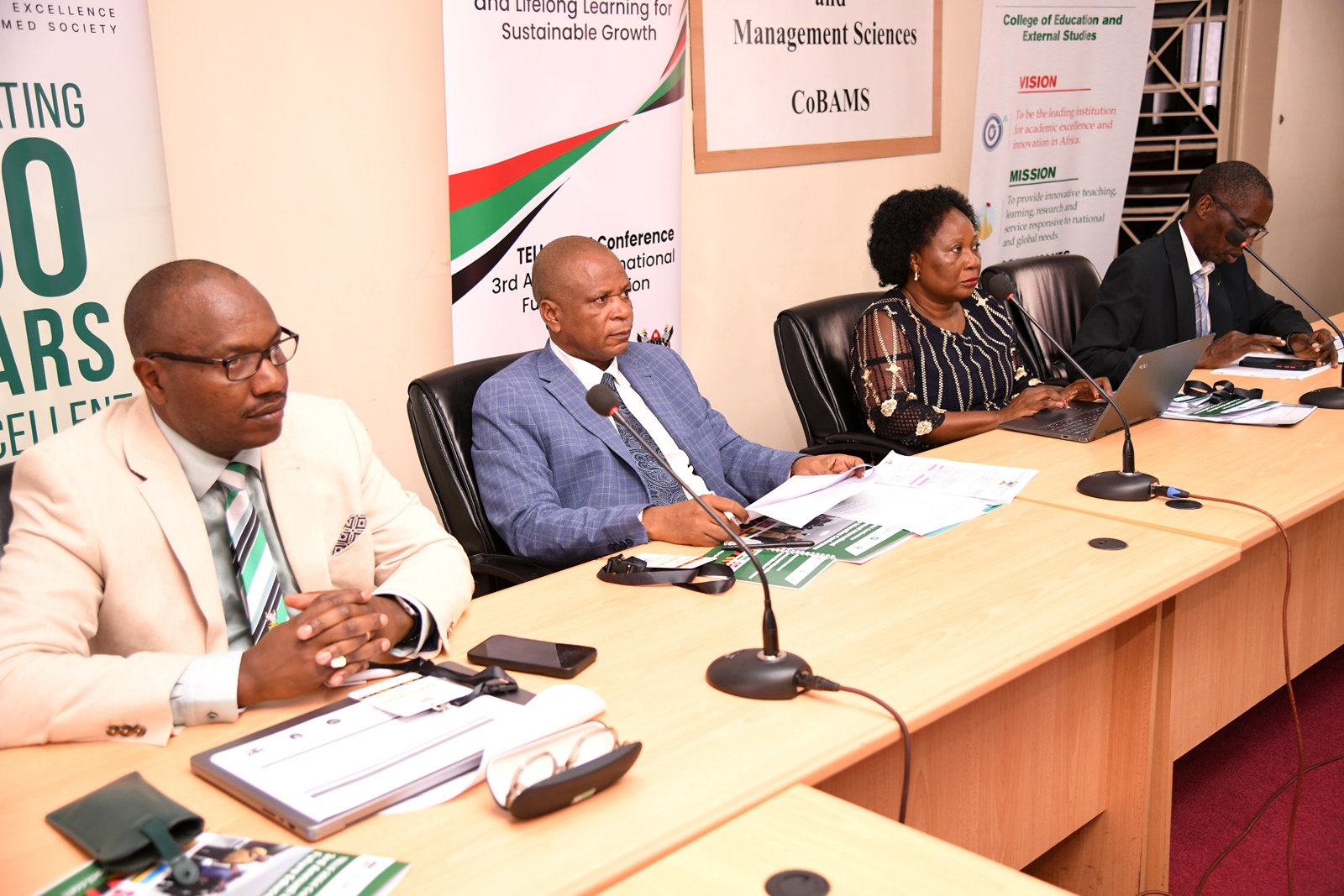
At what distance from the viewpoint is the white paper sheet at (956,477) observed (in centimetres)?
228

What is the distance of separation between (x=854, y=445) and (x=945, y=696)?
58.2 inches

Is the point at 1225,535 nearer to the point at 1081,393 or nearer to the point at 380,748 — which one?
the point at 1081,393

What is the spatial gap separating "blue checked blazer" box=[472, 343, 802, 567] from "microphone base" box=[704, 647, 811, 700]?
2.11 feet

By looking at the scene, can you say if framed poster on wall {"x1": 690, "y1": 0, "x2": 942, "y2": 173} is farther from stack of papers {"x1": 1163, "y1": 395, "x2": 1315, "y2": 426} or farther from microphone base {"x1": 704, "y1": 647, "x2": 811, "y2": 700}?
microphone base {"x1": 704, "y1": 647, "x2": 811, "y2": 700}

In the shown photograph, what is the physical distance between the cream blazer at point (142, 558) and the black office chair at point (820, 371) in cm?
132

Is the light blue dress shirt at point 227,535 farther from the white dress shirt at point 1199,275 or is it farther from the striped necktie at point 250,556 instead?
the white dress shirt at point 1199,275

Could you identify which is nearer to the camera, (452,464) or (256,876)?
(256,876)

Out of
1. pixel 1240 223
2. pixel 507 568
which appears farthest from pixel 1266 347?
pixel 507 568

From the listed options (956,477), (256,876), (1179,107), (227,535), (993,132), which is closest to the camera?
(256,876)

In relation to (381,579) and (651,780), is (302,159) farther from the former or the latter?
(651,780)

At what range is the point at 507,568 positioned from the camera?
86.0 inches

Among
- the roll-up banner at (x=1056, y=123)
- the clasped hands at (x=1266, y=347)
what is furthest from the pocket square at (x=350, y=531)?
the roll-up banner at (x=1056, y=123)

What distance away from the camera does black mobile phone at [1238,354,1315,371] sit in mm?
3330

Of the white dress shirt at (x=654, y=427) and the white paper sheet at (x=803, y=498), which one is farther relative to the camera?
the white dress shirt at (x=654, y=427)
